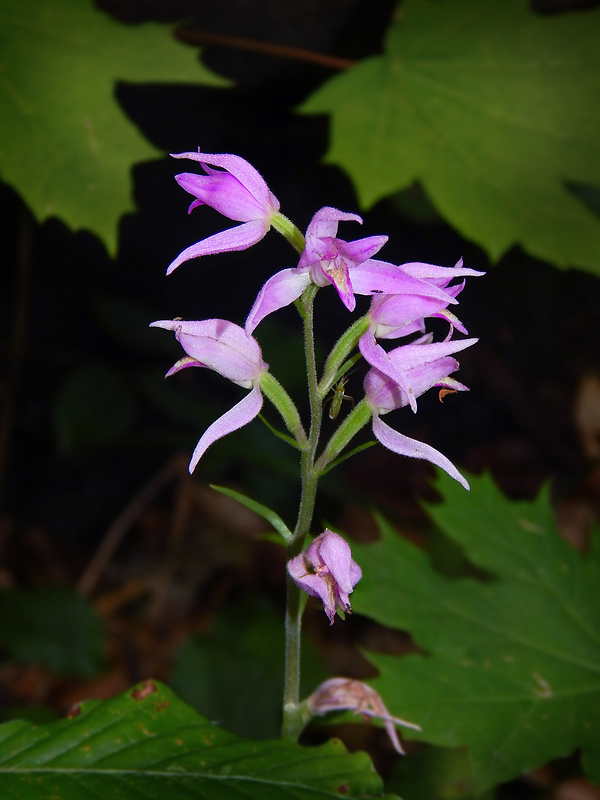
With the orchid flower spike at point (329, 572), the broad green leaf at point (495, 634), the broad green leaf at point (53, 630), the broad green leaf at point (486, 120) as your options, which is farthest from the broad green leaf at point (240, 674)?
the orchid flower spike at point (329, 572)

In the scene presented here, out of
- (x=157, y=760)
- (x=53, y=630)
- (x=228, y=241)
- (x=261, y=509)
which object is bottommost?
(x=53, y=630)

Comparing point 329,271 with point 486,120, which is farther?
point 486,120

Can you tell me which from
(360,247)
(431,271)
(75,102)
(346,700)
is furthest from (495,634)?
(75,102)

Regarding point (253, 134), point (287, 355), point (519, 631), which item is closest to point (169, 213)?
point (253, 134)

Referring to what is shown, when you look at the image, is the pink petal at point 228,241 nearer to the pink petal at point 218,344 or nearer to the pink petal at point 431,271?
the pink petal at point 218,344

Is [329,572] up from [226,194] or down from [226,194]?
down

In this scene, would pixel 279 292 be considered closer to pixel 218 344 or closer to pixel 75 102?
pixel 218 344
